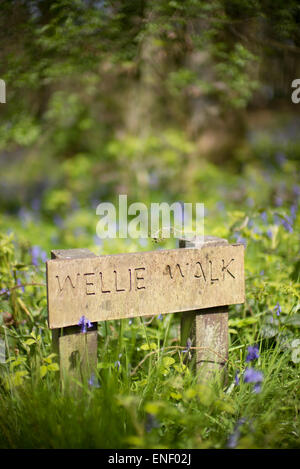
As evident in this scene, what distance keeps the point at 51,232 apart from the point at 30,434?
367 centimetres

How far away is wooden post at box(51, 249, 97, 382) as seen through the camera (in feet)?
5.63

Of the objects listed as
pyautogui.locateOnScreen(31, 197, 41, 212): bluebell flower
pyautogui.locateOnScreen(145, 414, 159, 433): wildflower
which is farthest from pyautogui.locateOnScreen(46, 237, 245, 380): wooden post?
pyautogui.locateOnScreen(31, 197, 41, 212): bluebell flower

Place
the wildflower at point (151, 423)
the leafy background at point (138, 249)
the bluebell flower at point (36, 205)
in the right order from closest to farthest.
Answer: the wildflower at point (151, 423)
the leafy background at point (138, 249)
the bluebell flower at point (36, 205)

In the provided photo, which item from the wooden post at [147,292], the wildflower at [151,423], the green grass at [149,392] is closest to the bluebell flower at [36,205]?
the green grass at [149,392]

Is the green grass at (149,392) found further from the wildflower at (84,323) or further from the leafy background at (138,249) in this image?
the wildflower at (84,323)

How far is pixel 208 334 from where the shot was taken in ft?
6.26

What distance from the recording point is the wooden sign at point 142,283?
1673mm

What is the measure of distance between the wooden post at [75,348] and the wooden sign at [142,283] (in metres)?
0.06

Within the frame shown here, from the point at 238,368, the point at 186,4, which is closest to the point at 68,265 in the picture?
the point at 238,368

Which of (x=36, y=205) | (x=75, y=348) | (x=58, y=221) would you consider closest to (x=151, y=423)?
(x=75, y=348)

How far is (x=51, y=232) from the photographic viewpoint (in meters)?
5.06

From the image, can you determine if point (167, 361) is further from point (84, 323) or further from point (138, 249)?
point (138, 249)

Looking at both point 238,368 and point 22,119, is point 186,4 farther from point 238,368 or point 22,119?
point 238,368

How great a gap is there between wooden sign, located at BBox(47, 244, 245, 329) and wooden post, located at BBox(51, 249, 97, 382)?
0.06 m
